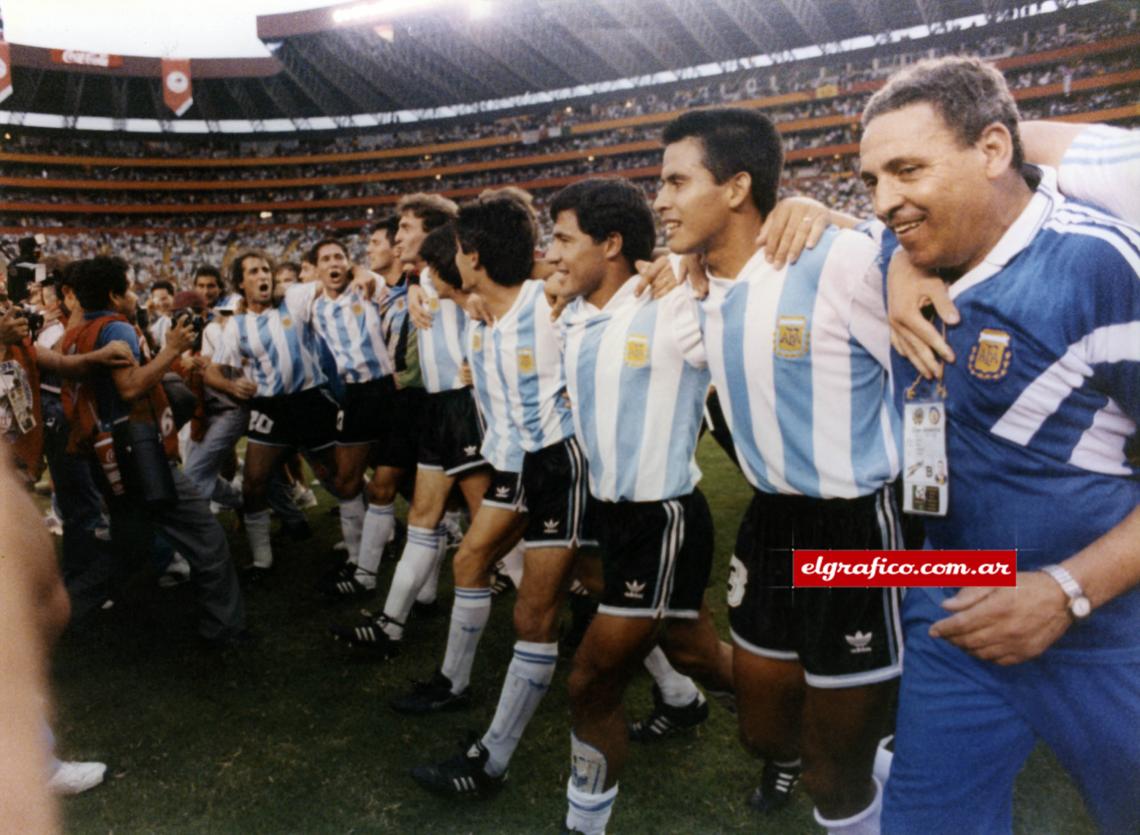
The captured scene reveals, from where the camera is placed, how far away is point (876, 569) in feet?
4.96

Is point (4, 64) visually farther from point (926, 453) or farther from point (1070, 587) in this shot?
point (1070, 587)

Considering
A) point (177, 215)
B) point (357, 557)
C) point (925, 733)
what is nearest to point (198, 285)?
point (357, 557)

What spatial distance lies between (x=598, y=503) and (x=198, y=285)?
195 inches

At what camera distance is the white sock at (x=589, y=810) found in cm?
182

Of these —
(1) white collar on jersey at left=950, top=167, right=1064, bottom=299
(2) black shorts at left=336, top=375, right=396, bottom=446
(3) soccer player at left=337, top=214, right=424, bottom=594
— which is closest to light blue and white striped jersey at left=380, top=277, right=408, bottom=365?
(3) soccer player at left=337, top=214, right=424, bottom=594

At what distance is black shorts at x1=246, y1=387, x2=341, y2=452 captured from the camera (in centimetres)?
418

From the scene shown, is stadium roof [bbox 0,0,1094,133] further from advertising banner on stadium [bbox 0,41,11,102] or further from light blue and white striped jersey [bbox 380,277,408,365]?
light blue and white striped jersey [bbox 380,277,408,365]

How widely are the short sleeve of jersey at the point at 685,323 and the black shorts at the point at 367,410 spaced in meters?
2.47

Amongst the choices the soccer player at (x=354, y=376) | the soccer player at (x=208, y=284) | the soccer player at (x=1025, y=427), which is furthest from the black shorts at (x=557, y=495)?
the soccer player at (x=208, y=284)

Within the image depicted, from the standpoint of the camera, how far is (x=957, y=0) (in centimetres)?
Answer: 222

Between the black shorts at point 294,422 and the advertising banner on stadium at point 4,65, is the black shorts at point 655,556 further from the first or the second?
the black shorts at point 294,422

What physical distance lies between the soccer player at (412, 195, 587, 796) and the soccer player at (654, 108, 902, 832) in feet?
2.39

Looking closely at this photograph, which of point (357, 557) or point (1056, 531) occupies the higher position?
point (1056, 531)

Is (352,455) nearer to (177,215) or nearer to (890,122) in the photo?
(890,122)
